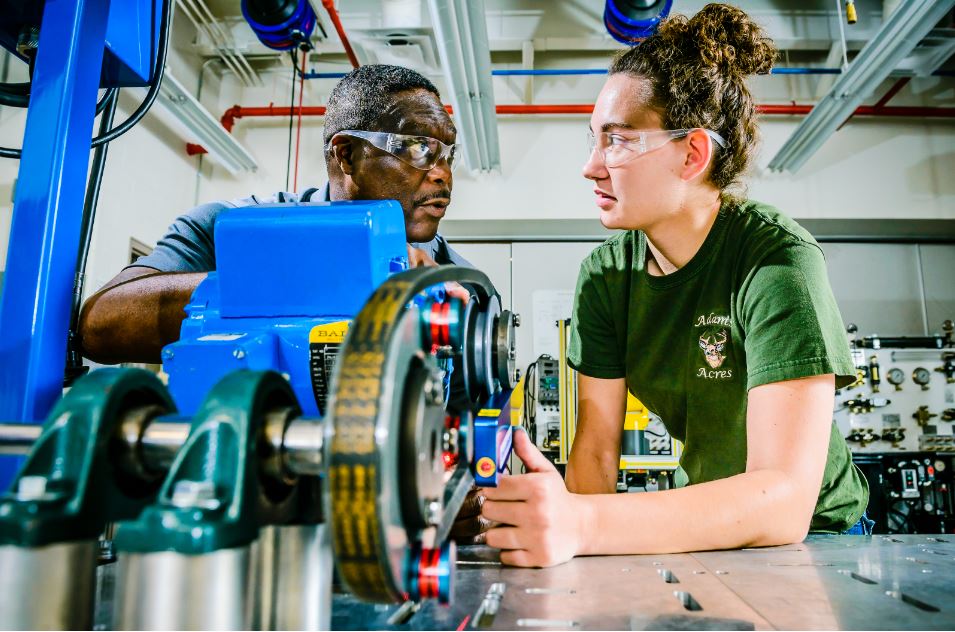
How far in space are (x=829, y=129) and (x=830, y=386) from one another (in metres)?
2.98

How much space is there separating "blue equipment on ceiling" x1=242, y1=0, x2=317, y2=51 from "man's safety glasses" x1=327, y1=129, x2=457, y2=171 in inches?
80.4

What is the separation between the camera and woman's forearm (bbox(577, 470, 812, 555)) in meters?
0.74

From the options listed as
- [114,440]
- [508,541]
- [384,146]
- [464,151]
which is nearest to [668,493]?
[508,541]

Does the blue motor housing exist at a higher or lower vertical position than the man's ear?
lower

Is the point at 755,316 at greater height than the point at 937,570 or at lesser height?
greater

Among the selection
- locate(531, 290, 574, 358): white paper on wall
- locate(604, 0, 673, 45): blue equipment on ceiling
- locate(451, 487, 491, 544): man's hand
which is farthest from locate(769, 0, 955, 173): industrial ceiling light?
locate(451, 487, 491, 544): man's hand

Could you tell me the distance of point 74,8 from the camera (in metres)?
0.75

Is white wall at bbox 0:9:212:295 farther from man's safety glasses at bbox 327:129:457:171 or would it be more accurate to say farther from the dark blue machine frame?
the dark blue machine frame

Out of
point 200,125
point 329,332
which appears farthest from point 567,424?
point 329,332

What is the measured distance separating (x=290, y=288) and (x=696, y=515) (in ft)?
1.91

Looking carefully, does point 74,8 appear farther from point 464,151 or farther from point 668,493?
point 464,151

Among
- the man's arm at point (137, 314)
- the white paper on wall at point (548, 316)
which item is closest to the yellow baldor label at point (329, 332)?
the man's arm at point (137, 314)

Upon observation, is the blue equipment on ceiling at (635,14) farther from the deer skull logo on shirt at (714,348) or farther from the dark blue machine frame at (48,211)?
the dark blue machine frame at (48,211)

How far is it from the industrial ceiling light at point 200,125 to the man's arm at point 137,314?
209 cm
